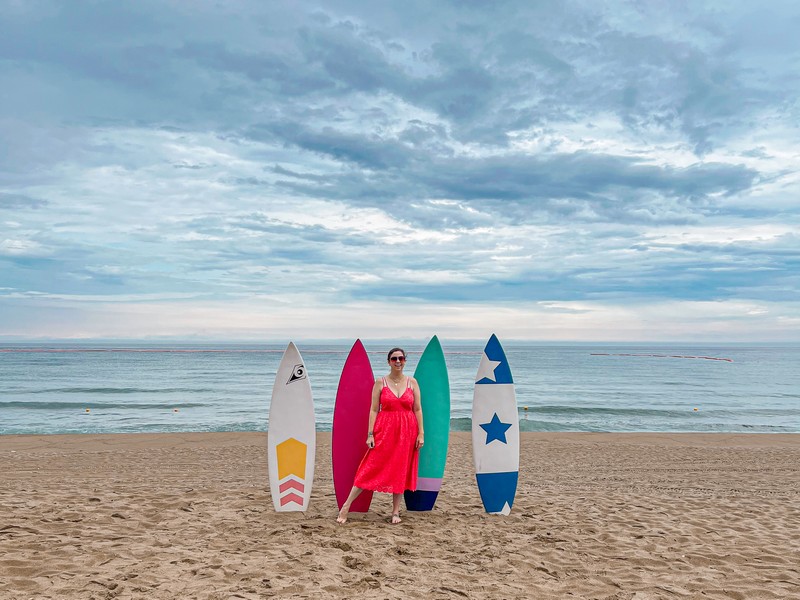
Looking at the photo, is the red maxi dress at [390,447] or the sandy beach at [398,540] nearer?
the sandy beach at [398,540]

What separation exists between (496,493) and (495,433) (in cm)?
55

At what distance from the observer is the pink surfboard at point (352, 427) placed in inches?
206

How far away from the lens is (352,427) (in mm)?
5270

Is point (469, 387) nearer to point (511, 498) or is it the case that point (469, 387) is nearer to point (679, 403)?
point (679, 403)

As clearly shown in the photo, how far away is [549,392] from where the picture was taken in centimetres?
2444

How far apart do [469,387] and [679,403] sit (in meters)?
9.34

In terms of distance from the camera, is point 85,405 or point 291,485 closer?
point 291,485

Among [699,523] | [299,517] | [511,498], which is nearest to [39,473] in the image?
[299,517]

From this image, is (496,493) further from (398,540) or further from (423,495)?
(398,540)

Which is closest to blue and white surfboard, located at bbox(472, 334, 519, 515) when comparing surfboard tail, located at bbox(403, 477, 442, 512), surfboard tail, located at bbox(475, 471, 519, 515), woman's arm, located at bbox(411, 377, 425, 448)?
surfboard tail, located at bbox(475, 471, 519, 515)

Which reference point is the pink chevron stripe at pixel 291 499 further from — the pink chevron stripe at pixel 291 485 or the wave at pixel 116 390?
the wave at pixel 116 390

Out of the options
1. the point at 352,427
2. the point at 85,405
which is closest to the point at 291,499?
the point at 352,427

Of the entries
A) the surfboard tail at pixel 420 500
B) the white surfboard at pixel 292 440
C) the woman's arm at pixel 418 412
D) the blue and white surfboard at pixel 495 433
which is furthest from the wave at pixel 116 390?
the woman's arm at pixel 418 412

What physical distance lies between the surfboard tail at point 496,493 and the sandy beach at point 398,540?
0.15 metres
